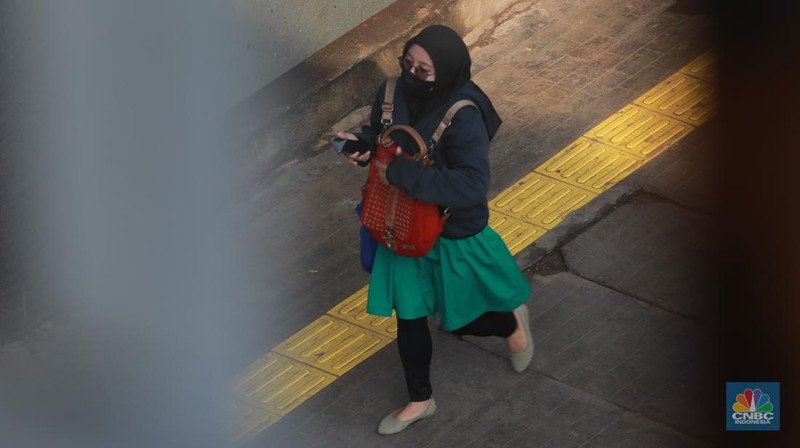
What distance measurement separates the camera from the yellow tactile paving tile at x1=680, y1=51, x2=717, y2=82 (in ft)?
27.4

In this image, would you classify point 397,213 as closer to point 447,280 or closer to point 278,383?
point 447,280

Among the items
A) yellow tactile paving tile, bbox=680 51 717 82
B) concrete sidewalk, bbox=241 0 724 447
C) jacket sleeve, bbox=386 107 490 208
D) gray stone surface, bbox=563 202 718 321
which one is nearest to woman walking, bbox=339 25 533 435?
jacket sleeve, bbox=386 107 490 208

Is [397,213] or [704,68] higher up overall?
[397,213]

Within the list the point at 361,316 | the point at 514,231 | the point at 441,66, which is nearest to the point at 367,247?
the point at 441,66

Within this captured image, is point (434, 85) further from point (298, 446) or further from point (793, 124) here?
point (793, 124)

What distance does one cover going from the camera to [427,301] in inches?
237

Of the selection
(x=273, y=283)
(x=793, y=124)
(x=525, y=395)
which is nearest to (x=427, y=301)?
(x=525, y=395)

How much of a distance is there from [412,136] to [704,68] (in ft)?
10.4

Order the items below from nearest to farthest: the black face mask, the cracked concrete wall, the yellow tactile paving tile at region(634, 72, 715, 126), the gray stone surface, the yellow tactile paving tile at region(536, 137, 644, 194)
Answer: the black face mask
the gray stone surface
the yellow tactile paving tile at region(536, 137, 644, 194)
the cracked concrete wall
the yellow tactile paving tile at region(634, 72, 715, 126)

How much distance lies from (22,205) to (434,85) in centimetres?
205

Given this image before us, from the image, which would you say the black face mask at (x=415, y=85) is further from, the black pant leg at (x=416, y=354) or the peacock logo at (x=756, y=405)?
the peacock logo at (x=756, y=405)

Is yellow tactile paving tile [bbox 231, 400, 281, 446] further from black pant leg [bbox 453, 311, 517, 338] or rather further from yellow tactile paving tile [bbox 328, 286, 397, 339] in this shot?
black pant leg [bbox 453, 311, 517, 338]

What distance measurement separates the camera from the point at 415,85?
5.72m

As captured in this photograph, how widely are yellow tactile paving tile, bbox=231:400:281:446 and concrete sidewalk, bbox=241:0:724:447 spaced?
0.05m
